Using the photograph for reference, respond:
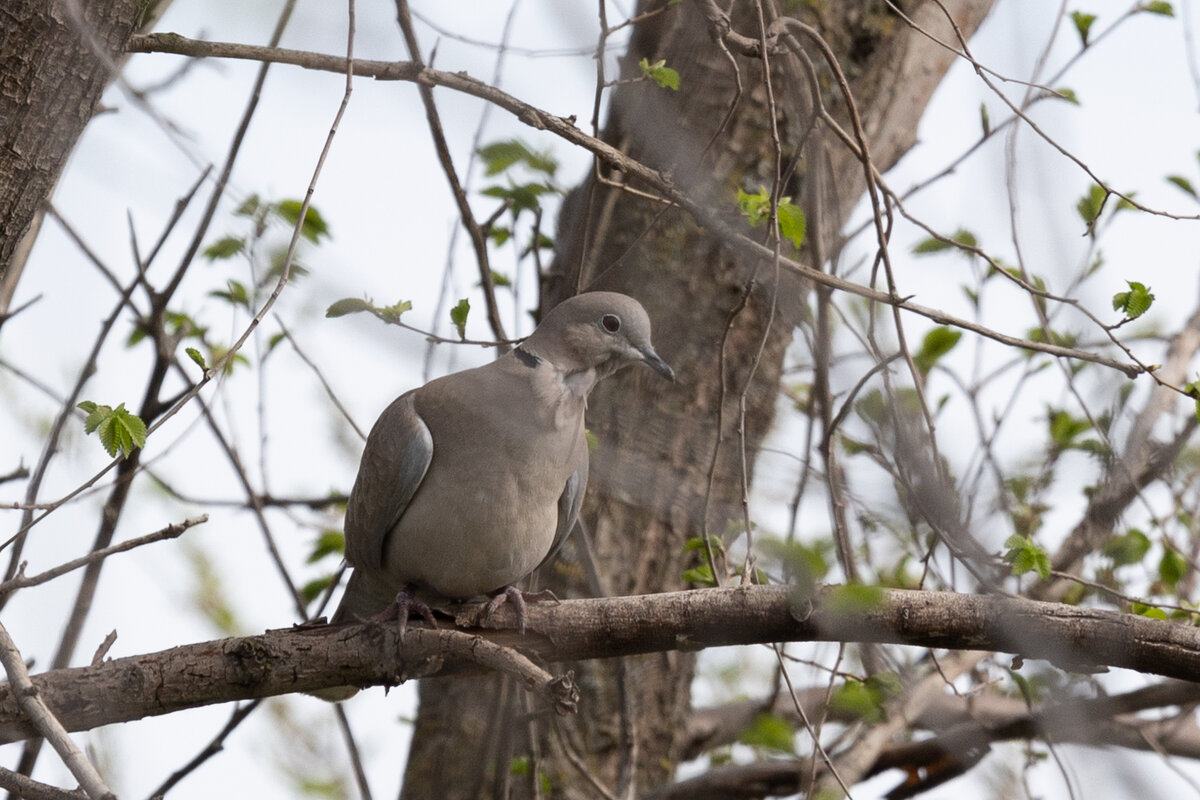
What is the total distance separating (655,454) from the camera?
4109mm

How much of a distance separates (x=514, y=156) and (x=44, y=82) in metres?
1.01

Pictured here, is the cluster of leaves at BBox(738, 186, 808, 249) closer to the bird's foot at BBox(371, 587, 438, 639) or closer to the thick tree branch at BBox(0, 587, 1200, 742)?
the thick tree branch at BBox(0, 587, 1200, 742)

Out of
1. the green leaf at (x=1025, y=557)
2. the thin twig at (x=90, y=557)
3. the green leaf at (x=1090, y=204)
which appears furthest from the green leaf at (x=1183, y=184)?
the thin twig at (x=90, y=557)

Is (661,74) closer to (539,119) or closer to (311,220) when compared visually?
(539,119)

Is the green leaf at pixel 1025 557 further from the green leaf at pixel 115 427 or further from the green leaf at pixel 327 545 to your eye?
the green leaf at pixel 327 545

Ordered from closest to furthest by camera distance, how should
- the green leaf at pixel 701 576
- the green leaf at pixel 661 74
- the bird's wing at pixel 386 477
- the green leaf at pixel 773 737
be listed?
the green leaf at pixel 773 737 < the green leaf at pixel 661 74 < the green leaf at pixel 701 576 < the bird's wing at pixel 386 477

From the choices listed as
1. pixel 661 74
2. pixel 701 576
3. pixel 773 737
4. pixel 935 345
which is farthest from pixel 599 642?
pixel 935 345

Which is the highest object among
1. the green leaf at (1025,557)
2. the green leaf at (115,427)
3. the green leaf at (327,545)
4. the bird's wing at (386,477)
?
the green leaf at (327,545)

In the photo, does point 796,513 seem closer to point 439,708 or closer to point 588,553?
point 588,553

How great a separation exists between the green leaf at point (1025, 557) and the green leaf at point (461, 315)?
1.40 m

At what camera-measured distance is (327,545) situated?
4250 mm

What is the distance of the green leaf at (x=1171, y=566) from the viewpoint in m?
4.06

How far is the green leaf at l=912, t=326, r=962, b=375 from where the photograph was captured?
4.09 m

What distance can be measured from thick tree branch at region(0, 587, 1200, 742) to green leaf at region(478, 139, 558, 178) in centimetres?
104
